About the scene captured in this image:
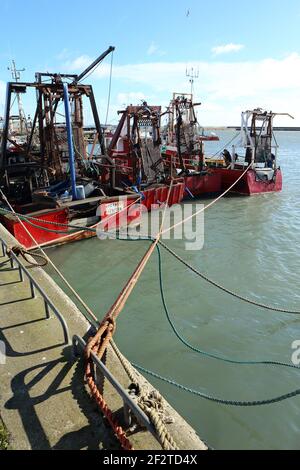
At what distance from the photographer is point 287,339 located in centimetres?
609

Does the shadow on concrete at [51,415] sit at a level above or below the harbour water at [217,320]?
above

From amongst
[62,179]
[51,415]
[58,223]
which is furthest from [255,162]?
[51,415]

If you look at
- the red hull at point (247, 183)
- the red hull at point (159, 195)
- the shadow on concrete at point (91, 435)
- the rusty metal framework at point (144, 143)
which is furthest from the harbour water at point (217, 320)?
the red hull at point (247, 183)

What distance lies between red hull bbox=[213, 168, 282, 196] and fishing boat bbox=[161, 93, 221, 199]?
0.41 metres

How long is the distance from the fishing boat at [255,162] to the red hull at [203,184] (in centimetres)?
42

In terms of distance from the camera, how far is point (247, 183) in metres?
17.8

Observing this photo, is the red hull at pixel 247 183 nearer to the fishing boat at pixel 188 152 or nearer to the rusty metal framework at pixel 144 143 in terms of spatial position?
the fishing boat at pixel 188 152

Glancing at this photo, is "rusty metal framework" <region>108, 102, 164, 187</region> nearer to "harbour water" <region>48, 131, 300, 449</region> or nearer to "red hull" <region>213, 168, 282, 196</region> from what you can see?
"harbour water" <region>48, 131, 300, 449</region>

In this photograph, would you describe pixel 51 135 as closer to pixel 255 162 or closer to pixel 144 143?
pixel 144 143

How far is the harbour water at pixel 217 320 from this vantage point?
4.48m

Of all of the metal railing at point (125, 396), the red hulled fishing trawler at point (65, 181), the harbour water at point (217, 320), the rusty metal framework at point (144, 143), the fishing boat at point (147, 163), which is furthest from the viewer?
the rusty metal framework at point (144, 143)

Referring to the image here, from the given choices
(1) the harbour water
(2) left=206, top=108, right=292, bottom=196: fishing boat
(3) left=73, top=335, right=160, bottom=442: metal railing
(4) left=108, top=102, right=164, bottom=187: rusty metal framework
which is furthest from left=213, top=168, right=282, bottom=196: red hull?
(3) left=73, top=335, right=160, bottom=442: metal railing
